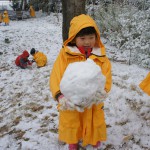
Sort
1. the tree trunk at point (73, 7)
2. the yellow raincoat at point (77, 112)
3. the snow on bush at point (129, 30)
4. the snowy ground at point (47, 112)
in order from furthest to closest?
the snow on bush at point (129, 30) → the tree trunk at point (73, 7) → the snowy ground at point (47, 112) → the yellow raincoat at point (77, 112)

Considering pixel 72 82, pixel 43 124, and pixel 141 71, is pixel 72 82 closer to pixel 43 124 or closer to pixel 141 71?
pixel 43 124

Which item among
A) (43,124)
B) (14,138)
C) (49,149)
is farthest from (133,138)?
(14,138)

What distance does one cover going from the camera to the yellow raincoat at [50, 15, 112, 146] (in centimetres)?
263

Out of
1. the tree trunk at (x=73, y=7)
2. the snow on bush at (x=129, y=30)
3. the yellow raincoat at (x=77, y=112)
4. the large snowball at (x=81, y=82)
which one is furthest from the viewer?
the snow on bush at (x=129, y=30)

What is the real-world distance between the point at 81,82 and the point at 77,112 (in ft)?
1.77

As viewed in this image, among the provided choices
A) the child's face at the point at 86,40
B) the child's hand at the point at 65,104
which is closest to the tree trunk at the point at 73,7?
the child's face at the point at 86,40

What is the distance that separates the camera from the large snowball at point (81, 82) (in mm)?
2260

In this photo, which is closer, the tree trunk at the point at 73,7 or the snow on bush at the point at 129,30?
the tree trunk at the point at 73,7

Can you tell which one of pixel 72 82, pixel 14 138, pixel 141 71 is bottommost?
pixel 14 138

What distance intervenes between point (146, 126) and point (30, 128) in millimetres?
1894

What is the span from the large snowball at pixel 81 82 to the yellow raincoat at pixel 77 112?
308 millimetres

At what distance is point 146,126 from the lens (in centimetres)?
366

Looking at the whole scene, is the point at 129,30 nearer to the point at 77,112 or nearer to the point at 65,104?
the point at 77,112

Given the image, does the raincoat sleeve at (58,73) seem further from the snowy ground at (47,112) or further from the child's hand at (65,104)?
the snowy ground at (47,112)
